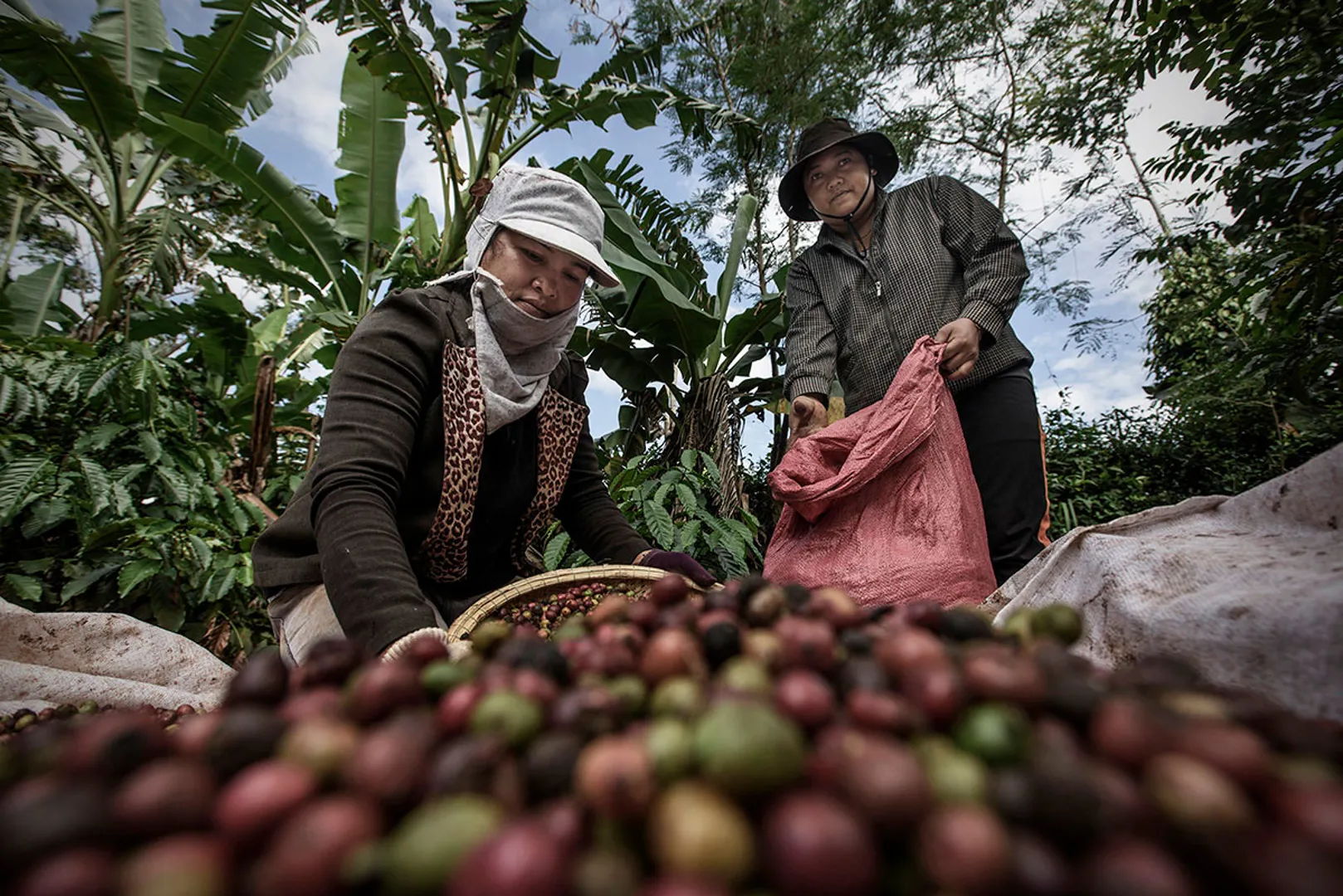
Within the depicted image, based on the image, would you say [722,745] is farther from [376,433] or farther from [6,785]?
[376,433]

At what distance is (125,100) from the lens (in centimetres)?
413

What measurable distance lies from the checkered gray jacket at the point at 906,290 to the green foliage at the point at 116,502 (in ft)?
10.1

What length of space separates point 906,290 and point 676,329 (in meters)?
2.26

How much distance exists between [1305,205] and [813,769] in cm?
445

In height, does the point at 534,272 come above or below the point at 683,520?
above

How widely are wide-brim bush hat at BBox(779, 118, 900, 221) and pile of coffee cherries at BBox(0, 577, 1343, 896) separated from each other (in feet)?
8.54

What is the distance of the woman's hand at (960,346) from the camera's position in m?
2.21

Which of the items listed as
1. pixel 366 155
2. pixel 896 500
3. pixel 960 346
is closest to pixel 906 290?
pixel 960 346

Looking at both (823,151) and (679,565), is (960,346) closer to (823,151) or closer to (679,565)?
(823,151)

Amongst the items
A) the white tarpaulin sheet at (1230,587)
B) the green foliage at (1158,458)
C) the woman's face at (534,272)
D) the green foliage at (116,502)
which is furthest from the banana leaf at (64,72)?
the green foliage at (1158,458)

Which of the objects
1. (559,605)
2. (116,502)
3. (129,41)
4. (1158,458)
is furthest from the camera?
(1158,458)

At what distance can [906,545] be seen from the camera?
2.08 metres

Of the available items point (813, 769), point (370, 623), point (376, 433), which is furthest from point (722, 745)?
point (376, 433)

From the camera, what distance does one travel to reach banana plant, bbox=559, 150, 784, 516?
14.8 ft
